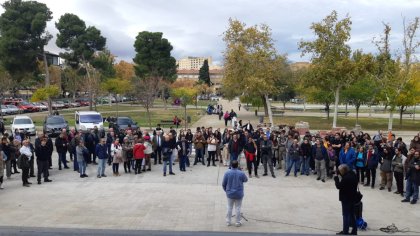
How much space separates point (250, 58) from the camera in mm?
33812

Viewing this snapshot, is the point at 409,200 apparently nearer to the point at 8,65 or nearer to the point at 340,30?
the point at 340,30

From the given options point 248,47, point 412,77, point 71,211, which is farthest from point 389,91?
point 71,211

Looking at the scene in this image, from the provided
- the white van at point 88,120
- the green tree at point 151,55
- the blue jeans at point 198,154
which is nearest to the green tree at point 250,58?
the white van at point 88,120

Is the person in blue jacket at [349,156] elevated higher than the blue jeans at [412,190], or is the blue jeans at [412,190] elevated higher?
the person in blue jacket at [349,156]

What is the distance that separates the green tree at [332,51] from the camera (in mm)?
32250

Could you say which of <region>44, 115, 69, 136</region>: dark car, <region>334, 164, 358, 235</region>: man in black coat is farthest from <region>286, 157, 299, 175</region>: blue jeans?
<region>44, 115, 69, 136</region>: dark car

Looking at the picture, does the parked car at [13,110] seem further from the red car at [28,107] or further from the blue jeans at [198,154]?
the blue jeans at [198,154]

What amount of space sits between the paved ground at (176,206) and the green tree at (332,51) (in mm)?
19621

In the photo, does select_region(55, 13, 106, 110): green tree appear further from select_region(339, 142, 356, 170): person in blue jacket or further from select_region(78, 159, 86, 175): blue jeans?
select_region(339, 142, 356, 170): person in blue jacket

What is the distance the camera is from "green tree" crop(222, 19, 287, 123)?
3359cm

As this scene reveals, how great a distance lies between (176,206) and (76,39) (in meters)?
48.3

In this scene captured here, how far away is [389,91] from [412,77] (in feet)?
7.63

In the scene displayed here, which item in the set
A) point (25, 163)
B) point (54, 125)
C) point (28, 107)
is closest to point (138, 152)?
point (25, 163)

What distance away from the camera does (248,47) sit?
113ft
